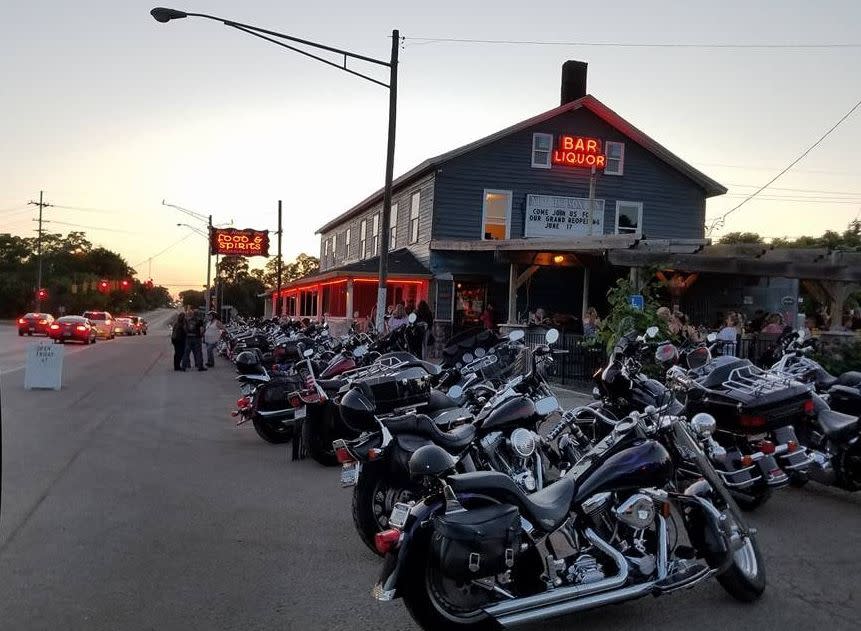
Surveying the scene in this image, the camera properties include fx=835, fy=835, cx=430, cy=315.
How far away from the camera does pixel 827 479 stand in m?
7.50

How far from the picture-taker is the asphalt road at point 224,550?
482 centimetres

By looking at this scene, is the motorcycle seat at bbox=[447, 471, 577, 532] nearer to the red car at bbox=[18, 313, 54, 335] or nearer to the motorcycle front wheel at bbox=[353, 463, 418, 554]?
the motorcycle front wheel at bbox=[353, 463, 418, 554]

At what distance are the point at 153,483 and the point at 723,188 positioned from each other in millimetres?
27874

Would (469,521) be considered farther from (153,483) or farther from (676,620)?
(153,483)

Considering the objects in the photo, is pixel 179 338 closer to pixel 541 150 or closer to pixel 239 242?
pixel 541 150

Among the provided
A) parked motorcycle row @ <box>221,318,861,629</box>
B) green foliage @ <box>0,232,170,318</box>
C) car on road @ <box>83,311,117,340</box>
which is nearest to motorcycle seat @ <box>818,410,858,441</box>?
parked motorcycle row @ <box>221,318,861,629</box>

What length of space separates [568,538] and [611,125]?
27976 mm

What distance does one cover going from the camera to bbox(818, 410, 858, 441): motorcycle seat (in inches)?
282

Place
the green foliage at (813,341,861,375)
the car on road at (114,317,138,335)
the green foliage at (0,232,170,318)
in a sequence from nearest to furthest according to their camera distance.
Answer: the green foliage at (813,341,861,375) → the car on road at (114,317,138,335) → the green foliage at (0,232,170,318)

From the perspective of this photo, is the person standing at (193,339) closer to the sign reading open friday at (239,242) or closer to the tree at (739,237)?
the sign reading open friday at (239,242)

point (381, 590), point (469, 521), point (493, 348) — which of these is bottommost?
point (381, 590)

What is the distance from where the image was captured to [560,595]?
430 cm

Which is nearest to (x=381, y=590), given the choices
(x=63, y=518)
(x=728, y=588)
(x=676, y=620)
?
(x=676, y=620)

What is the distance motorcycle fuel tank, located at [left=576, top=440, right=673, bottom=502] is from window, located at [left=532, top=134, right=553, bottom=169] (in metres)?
26.2
